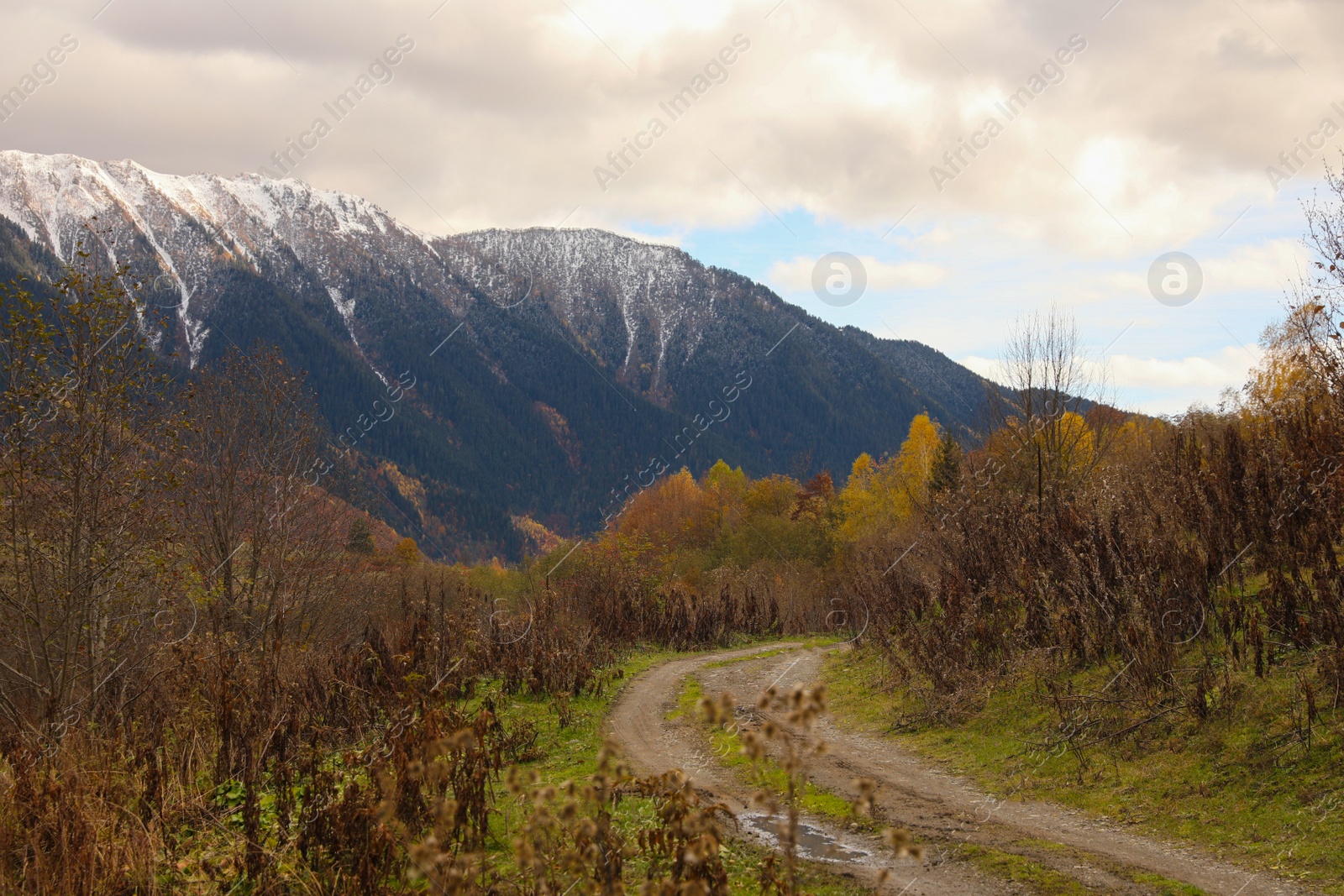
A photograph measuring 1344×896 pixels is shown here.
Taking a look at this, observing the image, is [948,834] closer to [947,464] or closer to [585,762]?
[585,762]

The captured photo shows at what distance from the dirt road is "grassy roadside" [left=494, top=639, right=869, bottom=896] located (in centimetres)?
35

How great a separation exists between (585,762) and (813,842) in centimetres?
399

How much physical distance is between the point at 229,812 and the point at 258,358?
17.4 metres

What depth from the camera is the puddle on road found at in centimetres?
693

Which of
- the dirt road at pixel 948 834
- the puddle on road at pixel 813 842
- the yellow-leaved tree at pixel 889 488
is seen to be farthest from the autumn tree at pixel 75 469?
the yellow-leaved tree at pixel 889 488

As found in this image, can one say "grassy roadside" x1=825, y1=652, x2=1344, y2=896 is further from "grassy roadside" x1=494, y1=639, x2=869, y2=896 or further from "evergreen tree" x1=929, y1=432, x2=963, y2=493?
"evergreen tree" x1=929, y1=432, x2=963, y2=493

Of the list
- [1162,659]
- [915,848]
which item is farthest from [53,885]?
[1162,659]

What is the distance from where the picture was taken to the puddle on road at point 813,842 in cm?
693

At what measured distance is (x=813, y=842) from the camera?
24.2 feet

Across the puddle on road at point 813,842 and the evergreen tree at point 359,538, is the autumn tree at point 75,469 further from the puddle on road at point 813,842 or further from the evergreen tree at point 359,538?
the evergreen tree at point 359,538

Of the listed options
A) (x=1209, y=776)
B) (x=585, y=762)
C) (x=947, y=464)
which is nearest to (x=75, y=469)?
(x=585, y=762)

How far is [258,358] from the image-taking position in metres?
21.8

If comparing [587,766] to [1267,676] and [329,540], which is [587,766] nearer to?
[1267,676]

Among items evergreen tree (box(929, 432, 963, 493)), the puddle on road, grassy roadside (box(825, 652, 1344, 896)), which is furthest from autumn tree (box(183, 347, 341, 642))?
evergreen tree (box(929, 432, 963, 493))
